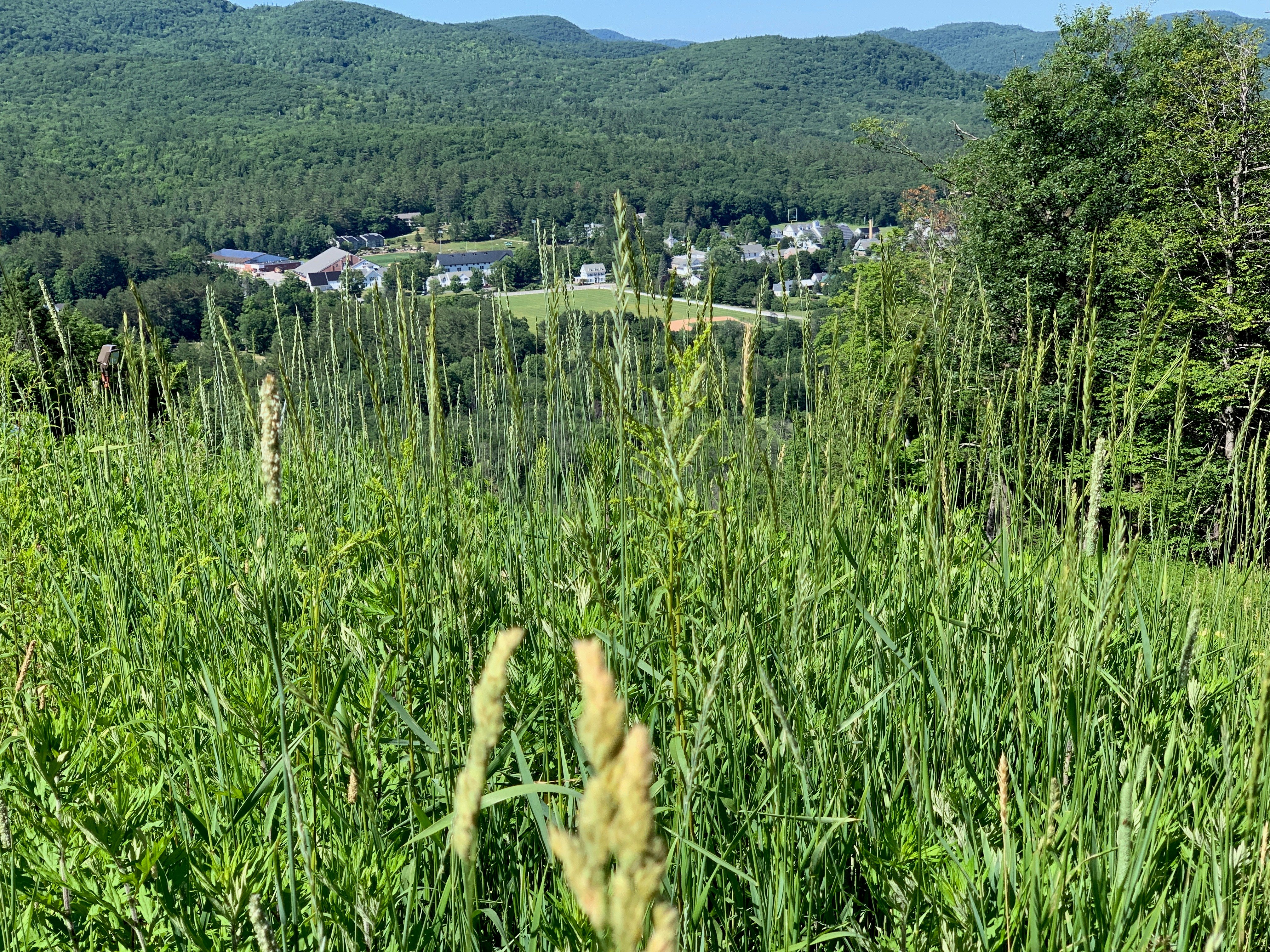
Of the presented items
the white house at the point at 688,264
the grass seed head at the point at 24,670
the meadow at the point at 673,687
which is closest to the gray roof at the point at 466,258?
the white house at the point at 688,264

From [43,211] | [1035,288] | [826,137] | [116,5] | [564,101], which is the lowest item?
[1035,288]

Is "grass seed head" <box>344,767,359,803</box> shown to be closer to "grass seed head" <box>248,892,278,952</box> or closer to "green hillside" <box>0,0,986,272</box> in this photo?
"grass seed head" <box>248,892,278,952</box>

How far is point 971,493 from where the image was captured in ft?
8.46

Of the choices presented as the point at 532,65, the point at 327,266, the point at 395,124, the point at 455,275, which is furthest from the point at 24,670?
the point at 532,65

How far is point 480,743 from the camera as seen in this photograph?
14.8 inches

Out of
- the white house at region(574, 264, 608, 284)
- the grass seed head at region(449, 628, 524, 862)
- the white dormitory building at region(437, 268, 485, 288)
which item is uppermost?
the white house at region(574, 264, 608, 284)

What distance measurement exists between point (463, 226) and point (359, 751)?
3183 inches

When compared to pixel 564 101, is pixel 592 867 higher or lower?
lower

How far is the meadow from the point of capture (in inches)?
37.2

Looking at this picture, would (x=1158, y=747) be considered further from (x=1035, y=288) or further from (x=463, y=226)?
(x=463, y=226)

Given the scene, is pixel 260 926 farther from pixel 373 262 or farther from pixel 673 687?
pixel 373 262

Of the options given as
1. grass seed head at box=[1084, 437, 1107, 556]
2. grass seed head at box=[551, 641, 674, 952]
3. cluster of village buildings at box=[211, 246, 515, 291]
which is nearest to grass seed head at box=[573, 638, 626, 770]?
grass seed head at box=[551, 641, 674, 952]

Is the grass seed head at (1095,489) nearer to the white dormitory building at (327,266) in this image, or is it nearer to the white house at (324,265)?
the white dormitory building at (327,266)

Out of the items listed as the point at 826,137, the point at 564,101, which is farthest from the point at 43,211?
the point at 564,101
